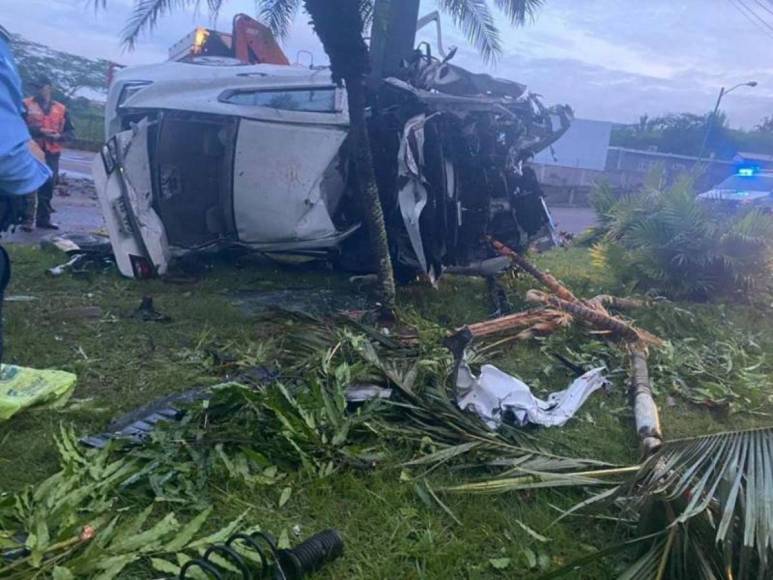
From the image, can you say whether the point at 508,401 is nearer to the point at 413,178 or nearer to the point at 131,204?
the point at 413,178

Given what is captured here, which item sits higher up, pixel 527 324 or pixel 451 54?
pixel 451 54

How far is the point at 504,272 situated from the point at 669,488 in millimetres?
4648

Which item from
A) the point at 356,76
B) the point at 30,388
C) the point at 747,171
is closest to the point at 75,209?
the point at 356,76

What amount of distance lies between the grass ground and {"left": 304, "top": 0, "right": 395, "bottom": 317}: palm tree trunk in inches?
21.3

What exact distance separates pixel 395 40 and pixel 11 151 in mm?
4772

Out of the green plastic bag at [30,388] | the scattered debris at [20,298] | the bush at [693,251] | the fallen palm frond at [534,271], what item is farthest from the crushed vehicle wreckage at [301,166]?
the green plastic bag at [30,388]

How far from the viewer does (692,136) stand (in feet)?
145

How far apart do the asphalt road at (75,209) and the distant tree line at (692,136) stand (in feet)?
94.4

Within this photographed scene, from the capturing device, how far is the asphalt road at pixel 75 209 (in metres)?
8.16

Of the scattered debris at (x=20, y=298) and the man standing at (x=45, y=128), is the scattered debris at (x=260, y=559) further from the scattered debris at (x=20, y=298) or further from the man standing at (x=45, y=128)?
the man standing at (x=45, y=128)

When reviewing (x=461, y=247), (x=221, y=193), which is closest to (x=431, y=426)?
(x=461, y=247)

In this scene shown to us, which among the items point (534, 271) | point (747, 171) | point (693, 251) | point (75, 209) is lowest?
point (75, 209)

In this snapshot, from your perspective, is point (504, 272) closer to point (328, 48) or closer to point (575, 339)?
point (575, 339)

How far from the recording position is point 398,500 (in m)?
2.70
